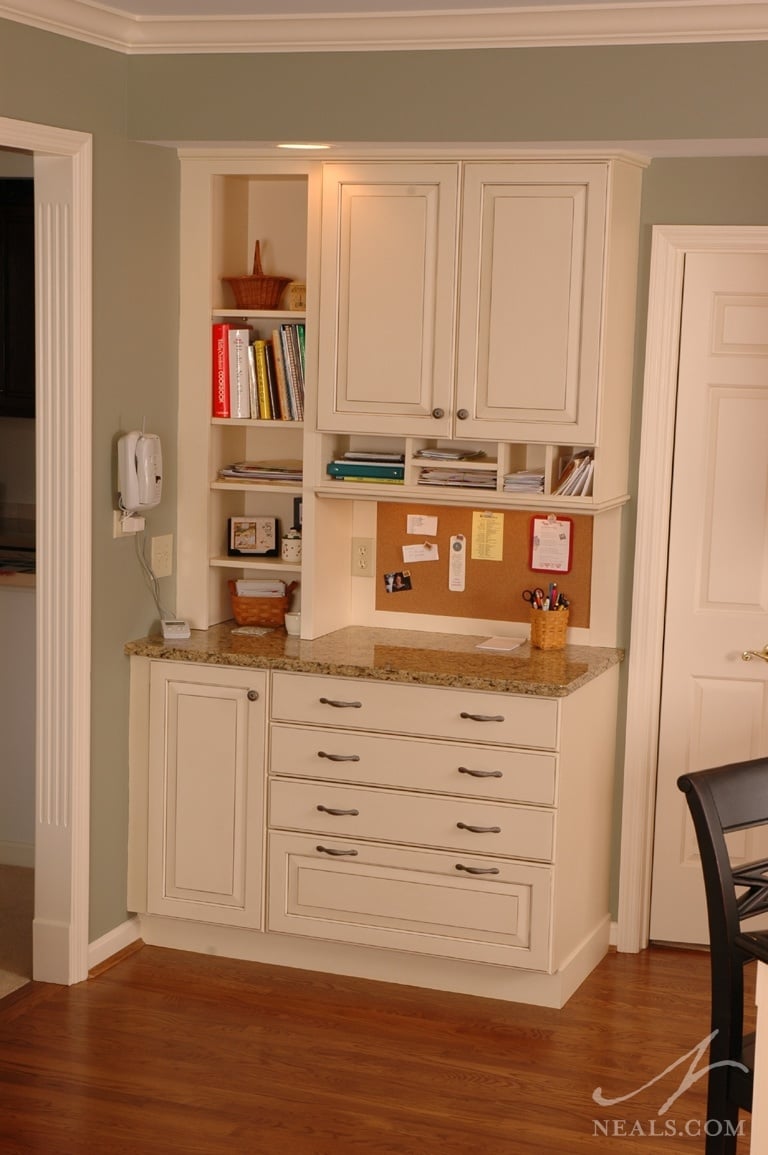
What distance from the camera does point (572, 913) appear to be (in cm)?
406

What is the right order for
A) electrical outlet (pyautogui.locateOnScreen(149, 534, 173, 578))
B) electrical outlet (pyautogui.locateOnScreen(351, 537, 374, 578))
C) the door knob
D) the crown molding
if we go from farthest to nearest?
electrical outlet (pyautogui.locateOnScreen(351, 537, 374, 578)) → electrical outlet (pyautogui.locateOnScreen(149, 534, 173, 578)) → the door knob → the crown molding

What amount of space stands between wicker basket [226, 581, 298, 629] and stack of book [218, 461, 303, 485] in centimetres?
34

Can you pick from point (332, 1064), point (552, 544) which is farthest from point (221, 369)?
point (332, 1064)

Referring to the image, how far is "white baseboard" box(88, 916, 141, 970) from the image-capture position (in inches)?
163

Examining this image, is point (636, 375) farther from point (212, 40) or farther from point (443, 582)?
point (212, 40)

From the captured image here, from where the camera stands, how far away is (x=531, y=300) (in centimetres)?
395

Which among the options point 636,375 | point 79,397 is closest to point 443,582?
point 636,375

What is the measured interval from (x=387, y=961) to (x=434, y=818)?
485 mm

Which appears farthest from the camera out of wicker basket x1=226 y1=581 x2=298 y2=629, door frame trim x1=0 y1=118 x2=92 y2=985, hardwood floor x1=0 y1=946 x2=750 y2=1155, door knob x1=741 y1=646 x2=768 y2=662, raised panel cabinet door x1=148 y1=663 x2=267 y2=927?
wicker basket x1=226 y1=581 x2=298 y2=629

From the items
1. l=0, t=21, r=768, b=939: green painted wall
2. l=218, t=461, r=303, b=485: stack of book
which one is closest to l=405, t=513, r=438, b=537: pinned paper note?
l=218, t=461, r=303, b=485: stack of book

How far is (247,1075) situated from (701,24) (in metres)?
2.83

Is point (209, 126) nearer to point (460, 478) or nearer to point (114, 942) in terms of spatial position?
point (460, 478)

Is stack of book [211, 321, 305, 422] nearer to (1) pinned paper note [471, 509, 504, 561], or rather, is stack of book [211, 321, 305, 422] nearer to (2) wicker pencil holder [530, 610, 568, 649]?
(1) pinned paper note [471, 509, 504, 561]

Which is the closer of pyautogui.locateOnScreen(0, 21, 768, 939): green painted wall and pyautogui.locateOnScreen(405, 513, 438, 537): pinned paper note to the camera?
pyautogui.locateOnScreen(0, 21, 768, 939): green painted wall
